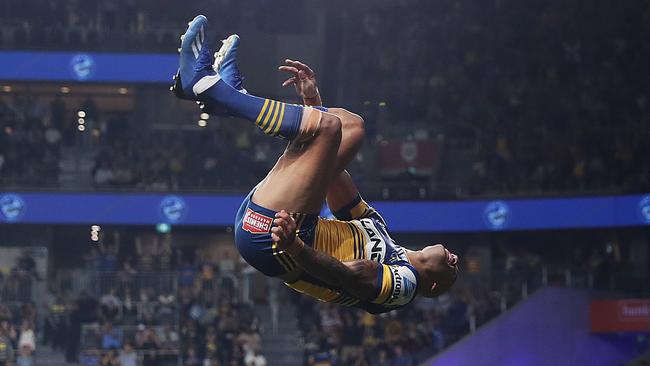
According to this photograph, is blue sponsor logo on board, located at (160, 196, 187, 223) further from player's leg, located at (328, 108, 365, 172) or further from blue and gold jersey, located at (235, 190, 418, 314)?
player's leg, located at (328, 108, 365, 172)

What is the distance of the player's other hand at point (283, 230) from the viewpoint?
6906mm

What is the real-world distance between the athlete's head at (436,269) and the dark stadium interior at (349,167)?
10951 mm

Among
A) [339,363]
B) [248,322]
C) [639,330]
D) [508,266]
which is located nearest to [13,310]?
[248,322]

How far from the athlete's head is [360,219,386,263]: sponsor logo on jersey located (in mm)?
280

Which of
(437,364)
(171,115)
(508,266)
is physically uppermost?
(171,115)

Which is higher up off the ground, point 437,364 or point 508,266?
point 508,266

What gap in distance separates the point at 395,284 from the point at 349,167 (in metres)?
15.5

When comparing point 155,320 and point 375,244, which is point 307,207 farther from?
point 155,320

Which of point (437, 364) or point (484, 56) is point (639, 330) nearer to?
point (437, 364)

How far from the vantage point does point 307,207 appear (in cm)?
774

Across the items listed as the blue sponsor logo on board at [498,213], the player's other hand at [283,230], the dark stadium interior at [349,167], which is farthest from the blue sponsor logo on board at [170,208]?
the player's other hand at [283,230]

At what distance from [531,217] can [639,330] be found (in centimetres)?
366

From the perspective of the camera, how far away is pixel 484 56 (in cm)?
2573

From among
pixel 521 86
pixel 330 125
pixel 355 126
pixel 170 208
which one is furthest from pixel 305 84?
pixel 521 86
